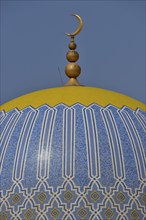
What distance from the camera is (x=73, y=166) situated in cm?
1515

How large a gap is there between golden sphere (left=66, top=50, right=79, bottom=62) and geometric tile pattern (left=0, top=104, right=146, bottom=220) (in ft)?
3.87

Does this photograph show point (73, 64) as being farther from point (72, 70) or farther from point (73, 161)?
point (73, 161)

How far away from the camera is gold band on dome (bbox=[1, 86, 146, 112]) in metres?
15.9

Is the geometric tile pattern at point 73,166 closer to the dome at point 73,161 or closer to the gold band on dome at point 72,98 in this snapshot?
the dome at point 73,161

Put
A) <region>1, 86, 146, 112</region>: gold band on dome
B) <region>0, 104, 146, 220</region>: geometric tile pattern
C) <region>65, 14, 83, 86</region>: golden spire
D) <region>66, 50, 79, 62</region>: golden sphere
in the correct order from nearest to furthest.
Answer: <region>0, 104, 146, 220</region>: geometric tile pattern, <region>1, 86, 146, 112</region>: gold band on dome, <region>65, 14, 83, 86</region>: golden spire, <region>66, 50, 79, 62</region>: golden sphere

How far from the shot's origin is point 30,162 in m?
15.3

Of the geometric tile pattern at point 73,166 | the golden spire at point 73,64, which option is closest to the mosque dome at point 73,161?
the geometric tile pattern at point 73,166

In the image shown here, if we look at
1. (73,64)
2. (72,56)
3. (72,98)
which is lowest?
→ (72,98)

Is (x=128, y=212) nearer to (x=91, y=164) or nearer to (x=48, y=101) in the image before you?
(x=91, y=164)

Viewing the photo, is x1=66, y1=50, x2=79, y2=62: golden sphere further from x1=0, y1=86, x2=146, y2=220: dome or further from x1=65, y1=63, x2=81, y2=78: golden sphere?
x1=0, y1=86, x2=146, y2=220: dome

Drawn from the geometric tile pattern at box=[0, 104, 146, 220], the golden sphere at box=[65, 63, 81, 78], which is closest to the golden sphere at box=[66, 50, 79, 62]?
the golden sphere at box=[65, 63, 81, 78]

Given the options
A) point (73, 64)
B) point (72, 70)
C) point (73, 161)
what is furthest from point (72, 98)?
point (73, 161)

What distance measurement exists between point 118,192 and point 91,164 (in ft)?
1.61

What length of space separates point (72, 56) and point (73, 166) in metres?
2.19
